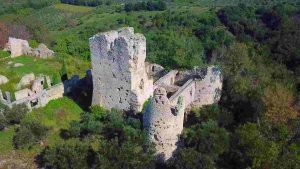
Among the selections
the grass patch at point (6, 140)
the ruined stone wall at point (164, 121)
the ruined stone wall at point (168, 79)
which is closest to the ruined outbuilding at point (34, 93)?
the grass patch at point (6, 140)

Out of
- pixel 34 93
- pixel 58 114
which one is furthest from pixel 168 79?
pixel 34 93

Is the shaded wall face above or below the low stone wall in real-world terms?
above

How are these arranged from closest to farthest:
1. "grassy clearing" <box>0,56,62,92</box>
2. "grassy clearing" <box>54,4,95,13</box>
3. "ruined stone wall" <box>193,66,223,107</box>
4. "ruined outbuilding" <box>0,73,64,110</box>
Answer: "ruined outbuilding" <box>0,73,64,110</box>
"ruined stone wall" <box>193,66,223,107</box>
"grassy clearing" <box>0,56,62,92</box>
"grassy clearing" <box>54,4,95,13</box>

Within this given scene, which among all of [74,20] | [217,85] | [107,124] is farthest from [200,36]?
[107,124]

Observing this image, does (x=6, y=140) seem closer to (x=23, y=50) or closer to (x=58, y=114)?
(x=58, y=114)

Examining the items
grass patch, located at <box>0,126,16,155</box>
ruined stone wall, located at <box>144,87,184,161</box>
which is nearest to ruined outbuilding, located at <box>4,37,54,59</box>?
grass patch, located at <box>0,126,16,155</box>

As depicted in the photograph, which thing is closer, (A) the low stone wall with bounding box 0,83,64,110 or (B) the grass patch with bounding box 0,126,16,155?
(B) the grass patch with bounding box 0,126,16,155

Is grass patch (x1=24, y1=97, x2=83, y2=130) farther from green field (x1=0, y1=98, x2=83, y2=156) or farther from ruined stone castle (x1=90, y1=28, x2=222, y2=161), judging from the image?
ruined stone castle (x1=90, y1=28, x2=222, y2=161)
